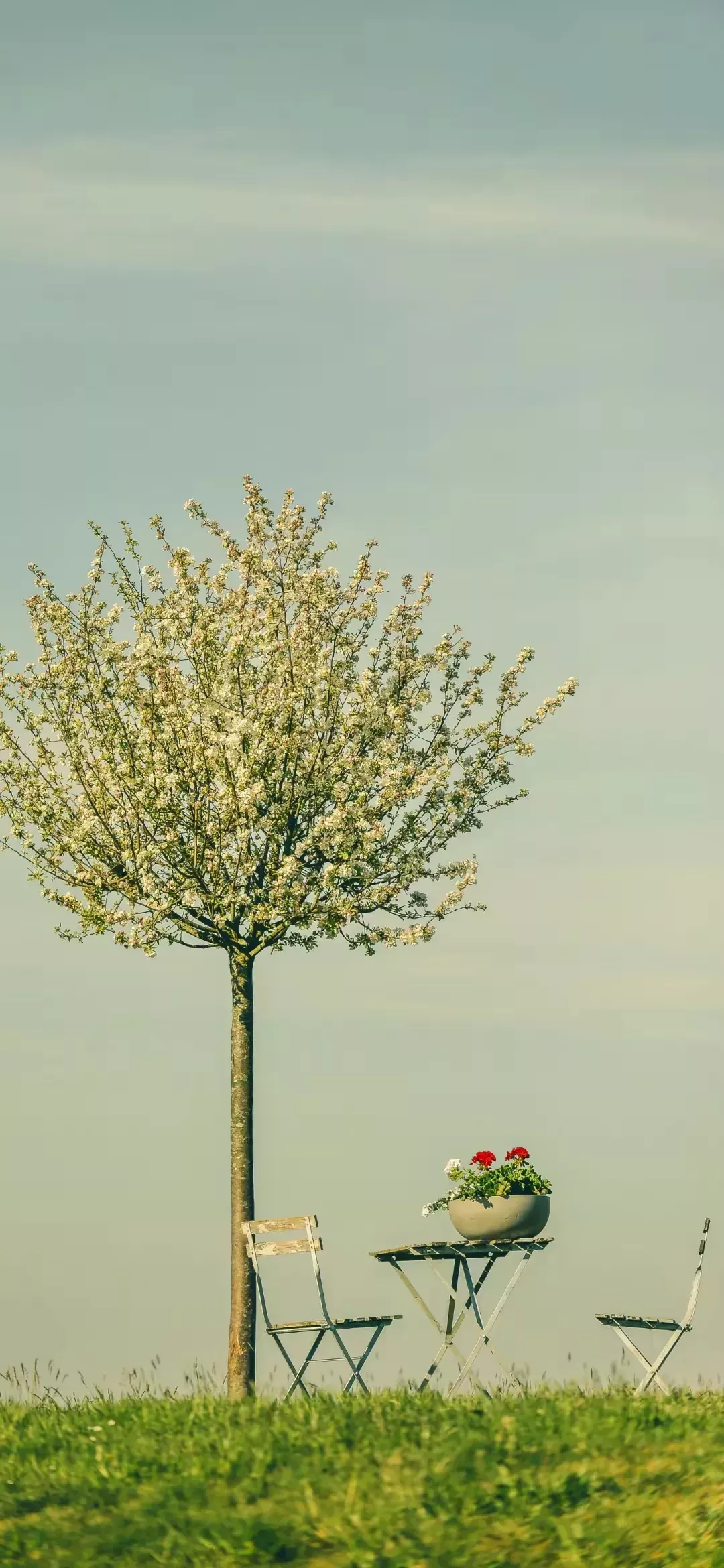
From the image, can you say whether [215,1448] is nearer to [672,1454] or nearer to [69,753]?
[672,1454]

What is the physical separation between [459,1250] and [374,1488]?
4589 mm

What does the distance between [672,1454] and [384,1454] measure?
1.69 m

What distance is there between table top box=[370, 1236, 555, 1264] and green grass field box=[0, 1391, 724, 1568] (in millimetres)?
2299

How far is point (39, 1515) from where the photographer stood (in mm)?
7770

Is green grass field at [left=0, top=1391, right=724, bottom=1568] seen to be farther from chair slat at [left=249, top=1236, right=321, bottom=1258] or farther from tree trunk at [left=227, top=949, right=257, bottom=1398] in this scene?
tree trunk at [left=227, top=949, right=257, bottom=1398]

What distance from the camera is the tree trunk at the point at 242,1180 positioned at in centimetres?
1362

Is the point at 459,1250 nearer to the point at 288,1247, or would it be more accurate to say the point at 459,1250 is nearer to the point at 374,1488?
the point at 288,1247

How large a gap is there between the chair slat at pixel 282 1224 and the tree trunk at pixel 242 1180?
0.97 m

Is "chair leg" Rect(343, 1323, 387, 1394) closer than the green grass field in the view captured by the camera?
No

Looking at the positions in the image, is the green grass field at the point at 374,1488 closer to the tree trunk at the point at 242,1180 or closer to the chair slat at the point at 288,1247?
the chair slat at the point at 288,1247

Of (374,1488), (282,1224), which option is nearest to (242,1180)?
(282,1224)

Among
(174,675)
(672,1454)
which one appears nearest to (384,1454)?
(672,1454)

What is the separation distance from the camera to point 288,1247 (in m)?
12.3

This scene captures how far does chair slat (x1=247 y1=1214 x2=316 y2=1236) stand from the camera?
12.2m
